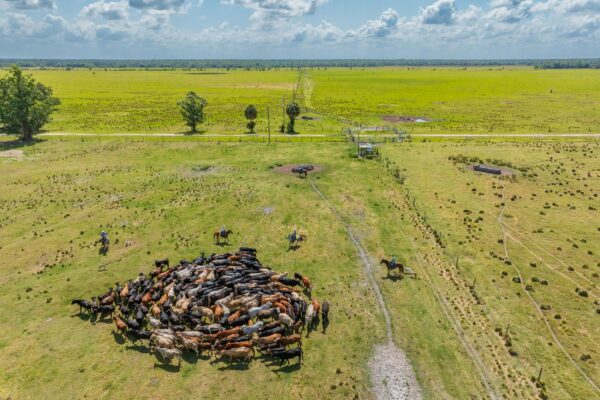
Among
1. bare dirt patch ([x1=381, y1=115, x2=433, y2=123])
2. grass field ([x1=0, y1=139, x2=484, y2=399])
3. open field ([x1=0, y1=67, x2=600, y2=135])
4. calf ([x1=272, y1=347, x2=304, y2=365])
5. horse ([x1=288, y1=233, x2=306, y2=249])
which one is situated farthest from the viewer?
bare dirt patch ([x1=381, y1=115, x2=433, y2=123])

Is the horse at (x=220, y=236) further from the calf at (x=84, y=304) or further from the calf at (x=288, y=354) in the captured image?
the calf at (x=288, y=354)

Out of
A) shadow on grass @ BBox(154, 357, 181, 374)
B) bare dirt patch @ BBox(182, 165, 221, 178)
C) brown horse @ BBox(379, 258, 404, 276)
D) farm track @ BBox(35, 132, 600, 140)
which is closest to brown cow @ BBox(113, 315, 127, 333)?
shadow on grass @ BBox(154, 357, 181, 374)

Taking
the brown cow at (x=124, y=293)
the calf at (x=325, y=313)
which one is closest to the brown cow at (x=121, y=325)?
the brown cow at (x=124, y=293)

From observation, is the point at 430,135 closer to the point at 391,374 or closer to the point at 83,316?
the point at 391,374

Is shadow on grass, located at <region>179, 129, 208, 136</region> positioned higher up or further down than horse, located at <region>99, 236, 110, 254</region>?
higher up

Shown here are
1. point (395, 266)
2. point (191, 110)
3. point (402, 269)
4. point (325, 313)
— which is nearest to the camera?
point (325, 313)

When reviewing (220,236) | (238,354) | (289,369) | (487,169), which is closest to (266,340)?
(238,354)

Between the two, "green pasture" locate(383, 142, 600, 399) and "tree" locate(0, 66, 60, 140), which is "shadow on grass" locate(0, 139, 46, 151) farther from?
"green pasture" locate(383, 142, 600, 399)
